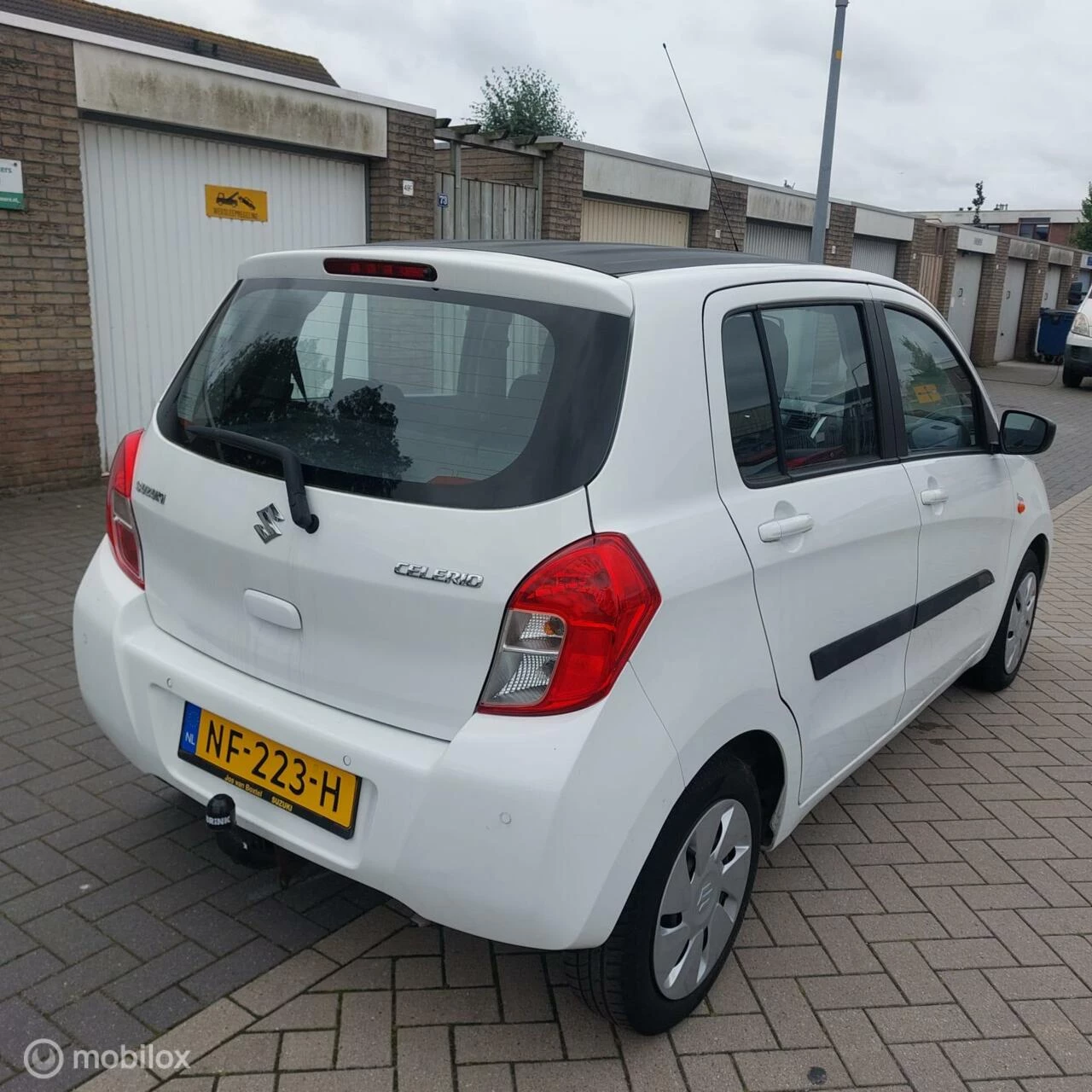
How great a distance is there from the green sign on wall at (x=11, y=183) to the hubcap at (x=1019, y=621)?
Result: 6.60m

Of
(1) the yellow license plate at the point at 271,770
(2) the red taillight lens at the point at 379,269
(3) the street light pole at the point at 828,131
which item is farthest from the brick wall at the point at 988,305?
(1) the yellow license plate at the point at 271,770

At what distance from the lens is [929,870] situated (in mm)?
3402

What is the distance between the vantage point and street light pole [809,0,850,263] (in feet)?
38.5

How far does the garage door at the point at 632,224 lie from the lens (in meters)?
13.6

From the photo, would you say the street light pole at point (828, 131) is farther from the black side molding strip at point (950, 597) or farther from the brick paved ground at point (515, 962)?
the brick paved ground at point (515, 962)

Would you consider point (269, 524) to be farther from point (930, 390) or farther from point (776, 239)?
point (776, 239)

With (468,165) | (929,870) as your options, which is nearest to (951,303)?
(468,165)

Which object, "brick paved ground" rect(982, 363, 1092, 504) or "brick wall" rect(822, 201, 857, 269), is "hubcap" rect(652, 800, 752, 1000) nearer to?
"brick paved ground" rect(982, 363, 1092, 504)

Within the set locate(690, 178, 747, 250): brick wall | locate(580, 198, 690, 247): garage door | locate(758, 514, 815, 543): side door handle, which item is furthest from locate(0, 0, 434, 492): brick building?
locate(690, 178, 747, 250): brick wall

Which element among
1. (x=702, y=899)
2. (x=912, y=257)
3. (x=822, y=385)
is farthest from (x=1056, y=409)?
(x=702, y=899)

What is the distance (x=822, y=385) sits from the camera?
3.09 m

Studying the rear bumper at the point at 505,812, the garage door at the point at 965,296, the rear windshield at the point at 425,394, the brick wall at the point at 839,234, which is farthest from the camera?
the garage door at the point at 965,296

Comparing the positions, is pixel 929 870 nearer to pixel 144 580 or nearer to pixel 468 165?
pixel 144 580

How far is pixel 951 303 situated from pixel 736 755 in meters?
23.9
